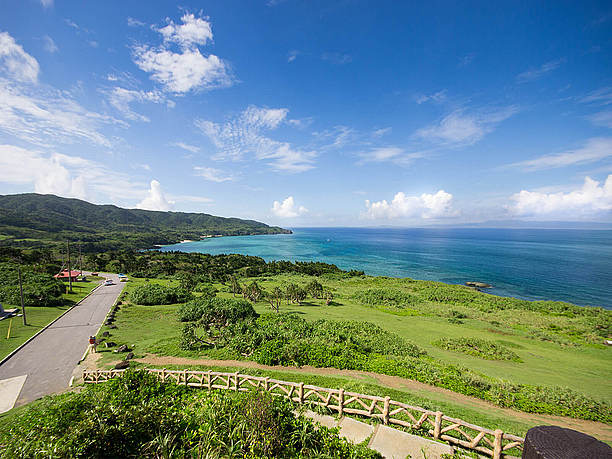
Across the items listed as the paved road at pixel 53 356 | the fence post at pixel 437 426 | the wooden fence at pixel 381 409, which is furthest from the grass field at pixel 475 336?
the fence post at pixel 437 426

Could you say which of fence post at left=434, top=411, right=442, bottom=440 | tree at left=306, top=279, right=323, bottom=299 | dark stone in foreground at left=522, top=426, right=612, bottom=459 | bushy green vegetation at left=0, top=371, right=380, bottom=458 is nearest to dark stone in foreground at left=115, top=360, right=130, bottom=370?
bushy green vegetation at left=0, top=371, right=380, bottom=458

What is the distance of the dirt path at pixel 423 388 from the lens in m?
11.2

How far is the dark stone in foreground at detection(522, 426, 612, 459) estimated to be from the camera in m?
3.64

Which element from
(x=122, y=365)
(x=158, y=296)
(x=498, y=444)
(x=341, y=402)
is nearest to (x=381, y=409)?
(x=341, y=402)

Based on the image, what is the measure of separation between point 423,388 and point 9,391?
23.9m

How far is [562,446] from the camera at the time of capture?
3873mm

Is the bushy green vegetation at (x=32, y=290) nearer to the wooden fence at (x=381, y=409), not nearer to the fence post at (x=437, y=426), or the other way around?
the wooden fence at (x=381, y=409)

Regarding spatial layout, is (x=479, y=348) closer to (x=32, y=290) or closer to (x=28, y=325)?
(x=28, y=325)

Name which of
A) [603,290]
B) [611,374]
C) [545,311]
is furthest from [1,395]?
[603,290]

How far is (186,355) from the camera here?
18.3m

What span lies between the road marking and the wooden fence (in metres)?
3.02

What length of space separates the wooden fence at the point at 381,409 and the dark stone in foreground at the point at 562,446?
4993 mm

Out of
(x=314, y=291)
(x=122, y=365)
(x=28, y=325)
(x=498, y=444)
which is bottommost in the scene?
(x=314, y=291)

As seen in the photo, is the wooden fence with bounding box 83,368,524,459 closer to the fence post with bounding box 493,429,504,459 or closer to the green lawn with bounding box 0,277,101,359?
the fence post with bounding box 493,429,504,459
